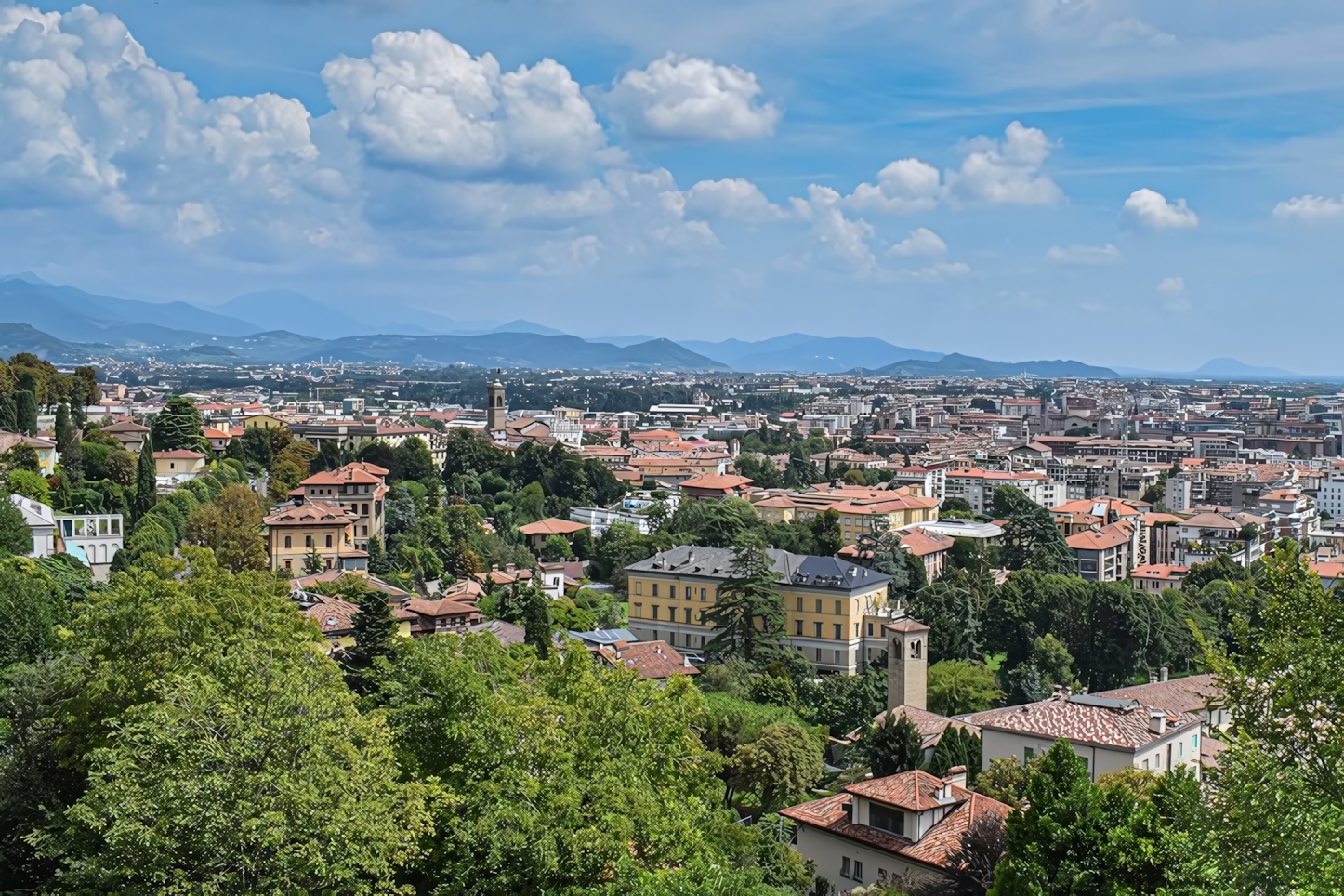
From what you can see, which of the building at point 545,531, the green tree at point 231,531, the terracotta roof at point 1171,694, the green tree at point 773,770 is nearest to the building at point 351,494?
the green tree at point 231,531

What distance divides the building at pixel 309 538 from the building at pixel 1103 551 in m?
30.2

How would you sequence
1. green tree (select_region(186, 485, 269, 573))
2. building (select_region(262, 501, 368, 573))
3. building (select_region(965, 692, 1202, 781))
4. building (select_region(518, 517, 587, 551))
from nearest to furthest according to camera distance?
building (select_region(965, 692, 1202, 781)) < green tree (select_region(186, 485, 269, 573)) < building (select_region(262, 501, 368, 573)) < building (select_region(518, 517, 587, 551))

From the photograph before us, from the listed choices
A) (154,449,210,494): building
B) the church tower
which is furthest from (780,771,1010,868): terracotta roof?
the church tower

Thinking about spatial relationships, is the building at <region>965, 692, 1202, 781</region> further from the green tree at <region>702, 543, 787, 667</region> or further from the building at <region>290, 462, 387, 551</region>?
the building at <region>290, 462, 387, 551</region>

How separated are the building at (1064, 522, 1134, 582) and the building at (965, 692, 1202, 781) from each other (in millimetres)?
31960

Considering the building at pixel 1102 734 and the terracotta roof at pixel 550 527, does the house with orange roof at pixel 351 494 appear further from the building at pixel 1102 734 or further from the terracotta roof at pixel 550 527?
the building at pixel 1102 734

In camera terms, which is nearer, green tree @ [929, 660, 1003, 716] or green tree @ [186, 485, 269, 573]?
green tree @ [929, 660, 1003, 716]

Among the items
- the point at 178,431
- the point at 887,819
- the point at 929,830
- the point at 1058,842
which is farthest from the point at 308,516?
the point at 1058,842

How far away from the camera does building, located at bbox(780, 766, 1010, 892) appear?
17.4 meters

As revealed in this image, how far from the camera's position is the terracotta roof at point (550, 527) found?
52625 mm

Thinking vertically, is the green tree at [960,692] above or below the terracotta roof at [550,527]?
below

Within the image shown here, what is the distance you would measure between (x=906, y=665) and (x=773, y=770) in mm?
9652

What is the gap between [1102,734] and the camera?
21.9m

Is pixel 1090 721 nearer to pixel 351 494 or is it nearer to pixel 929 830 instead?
pixel 929 830
